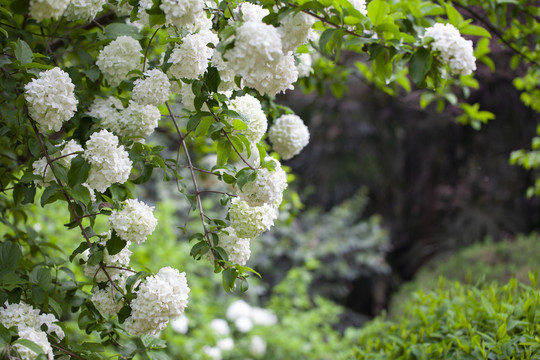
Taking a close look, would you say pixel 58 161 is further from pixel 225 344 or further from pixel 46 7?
pixel 225 344

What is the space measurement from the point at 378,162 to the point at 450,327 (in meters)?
4.81

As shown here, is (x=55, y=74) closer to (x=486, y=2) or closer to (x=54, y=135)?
(x=54, y=135)

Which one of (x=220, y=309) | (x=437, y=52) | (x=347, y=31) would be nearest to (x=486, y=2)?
(x=437, y=52)

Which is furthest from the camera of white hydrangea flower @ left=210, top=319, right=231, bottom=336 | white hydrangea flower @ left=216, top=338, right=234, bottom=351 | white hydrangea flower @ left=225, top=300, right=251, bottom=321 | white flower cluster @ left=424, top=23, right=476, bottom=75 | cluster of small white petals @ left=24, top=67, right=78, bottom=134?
white hydrangea flower @ left=225, top=300, right=251, bottom=321

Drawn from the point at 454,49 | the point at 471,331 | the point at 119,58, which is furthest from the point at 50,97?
the point at 471,331

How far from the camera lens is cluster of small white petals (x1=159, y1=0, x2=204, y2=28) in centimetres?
90

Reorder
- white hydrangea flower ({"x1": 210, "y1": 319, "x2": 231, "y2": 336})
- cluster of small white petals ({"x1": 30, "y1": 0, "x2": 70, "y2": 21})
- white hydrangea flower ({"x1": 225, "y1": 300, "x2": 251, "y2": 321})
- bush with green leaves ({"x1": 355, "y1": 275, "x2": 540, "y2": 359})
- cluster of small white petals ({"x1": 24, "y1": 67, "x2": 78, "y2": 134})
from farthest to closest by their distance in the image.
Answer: white hydrangea flower ({"x1": 225, "y1": 300, "x2": 251, "y2": 321}) → white hydrangea flower ({"x1": 210, "y1": 319, "x2": 231, "y2": 336}) → bush with green leaves ({"x1": 355, "y1": 275, "x2": 540, "y2": 359}) → cluster of small white petals ({"x1": 24, "y1": 67, "x2": 78, "y2": 134}) → cluster of small white petals ({"x1": 30, "y1": 0, "x2": 70, "y2": 21})

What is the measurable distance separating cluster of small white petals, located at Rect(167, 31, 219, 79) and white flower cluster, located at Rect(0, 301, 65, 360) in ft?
1.92

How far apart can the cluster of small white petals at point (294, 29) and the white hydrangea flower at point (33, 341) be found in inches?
28.6

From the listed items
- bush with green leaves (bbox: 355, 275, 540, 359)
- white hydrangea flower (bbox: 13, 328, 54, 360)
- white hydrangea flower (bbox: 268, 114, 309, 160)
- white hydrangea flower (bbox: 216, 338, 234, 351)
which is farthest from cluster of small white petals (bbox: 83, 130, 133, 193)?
white hydrangea flower (bbox: 216, 338, 234, 351)

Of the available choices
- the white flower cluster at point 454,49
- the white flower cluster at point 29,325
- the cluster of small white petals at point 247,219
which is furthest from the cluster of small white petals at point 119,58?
the white flower cluster at point 454,49

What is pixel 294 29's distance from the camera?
3.07 ft

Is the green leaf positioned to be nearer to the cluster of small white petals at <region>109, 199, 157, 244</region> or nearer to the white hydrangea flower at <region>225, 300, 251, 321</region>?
the cluster of small white petals at <region>109, 199, 157, 244</region>

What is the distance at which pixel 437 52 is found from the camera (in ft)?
3.66
